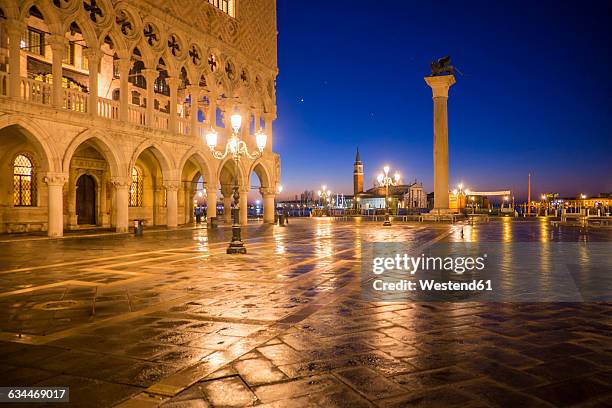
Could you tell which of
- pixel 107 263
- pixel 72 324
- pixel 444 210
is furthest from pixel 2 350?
pixel 444 210

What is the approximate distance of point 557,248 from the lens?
14.7 metres

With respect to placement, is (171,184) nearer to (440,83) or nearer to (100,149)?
(100,149)

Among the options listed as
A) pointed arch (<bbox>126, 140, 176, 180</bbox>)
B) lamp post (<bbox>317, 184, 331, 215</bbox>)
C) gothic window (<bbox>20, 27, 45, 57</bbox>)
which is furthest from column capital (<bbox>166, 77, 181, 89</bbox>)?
lamp post (<bbox>317, 184, 331, 215</bbox>)

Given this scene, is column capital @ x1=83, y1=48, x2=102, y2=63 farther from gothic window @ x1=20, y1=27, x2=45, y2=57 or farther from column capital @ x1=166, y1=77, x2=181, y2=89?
column capital @ x1=166, y1=77, x2=181, y2=89

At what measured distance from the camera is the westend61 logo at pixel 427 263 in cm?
1038

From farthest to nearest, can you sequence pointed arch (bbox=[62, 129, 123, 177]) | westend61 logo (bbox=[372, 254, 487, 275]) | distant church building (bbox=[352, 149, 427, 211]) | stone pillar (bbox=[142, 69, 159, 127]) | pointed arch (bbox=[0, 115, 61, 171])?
distant church building (bbox=[352, 149, 427, 211]), stone pillar (bbox=[142, 69, 159, 127]), pointed arch (bbox=[62, 129, 123, 177]), pointed arch (bbox=[0, 115, 61, 171]), westend61 logo (bbox=[372, 254, 487, 275])

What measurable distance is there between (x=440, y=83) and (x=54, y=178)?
88.7 feet

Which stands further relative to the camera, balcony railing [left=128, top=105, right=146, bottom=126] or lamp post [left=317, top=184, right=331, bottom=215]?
lamp post [left=317, top=184, right=331, bottom=215]

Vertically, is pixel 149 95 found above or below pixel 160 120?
above

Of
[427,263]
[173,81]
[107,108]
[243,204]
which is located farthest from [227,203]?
[427,263]

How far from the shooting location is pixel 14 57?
57.1ft

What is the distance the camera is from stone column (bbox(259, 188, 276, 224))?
113 ft

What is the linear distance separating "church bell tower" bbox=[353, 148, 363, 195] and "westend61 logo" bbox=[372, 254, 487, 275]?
108 meters

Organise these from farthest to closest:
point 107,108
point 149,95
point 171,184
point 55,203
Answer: point 171,184 → point 149,95 → point 107,108 → point 55,203
